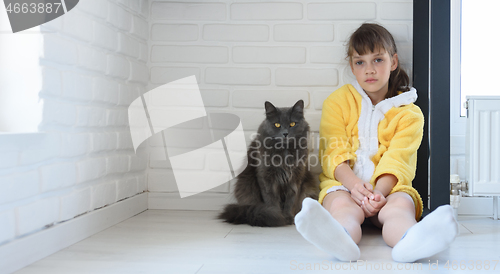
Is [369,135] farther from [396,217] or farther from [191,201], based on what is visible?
[191,201]

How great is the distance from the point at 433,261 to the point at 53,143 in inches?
47.3

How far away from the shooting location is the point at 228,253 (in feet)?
4.02

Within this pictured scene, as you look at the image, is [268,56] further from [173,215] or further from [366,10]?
[173,215]

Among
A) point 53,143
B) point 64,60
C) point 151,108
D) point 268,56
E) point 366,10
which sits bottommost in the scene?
point 53,143

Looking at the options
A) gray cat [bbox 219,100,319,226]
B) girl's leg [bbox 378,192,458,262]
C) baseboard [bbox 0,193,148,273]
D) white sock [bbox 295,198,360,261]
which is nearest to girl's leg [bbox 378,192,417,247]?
girl's leg [bbox 378,192,458,262]

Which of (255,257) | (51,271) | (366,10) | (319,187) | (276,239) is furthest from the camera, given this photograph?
(366,10)

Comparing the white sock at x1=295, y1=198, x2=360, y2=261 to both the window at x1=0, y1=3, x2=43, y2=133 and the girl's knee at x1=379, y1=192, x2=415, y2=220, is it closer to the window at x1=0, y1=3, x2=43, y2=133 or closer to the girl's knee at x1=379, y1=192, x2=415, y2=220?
the girl's knee at x1=379, y1=192, x2=415, y2=220

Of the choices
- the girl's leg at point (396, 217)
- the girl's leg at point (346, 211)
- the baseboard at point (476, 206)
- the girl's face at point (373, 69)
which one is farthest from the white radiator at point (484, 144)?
the girl's leg at point (346, 211)

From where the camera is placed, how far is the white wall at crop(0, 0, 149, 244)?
3.62 ft

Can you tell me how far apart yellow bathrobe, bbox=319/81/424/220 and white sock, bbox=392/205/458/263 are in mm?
495

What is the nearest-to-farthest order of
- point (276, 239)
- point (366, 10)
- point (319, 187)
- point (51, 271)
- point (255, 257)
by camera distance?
point (51, 271), point (255, 257), point (276, 239), point (319, 187), point (366, 10)

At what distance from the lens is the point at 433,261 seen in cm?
114

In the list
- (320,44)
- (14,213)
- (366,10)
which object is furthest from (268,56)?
(14,213)

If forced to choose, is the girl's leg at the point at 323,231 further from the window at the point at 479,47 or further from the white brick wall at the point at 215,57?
the window at the point at 479,47
